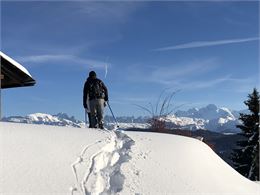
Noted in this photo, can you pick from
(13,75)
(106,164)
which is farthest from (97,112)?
(13,75)

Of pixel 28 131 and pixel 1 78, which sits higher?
pixel 1 78

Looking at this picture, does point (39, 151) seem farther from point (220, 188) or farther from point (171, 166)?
point (220, 188)

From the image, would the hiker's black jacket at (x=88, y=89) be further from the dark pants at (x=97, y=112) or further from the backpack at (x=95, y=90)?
the dark pants at (x=97, y=112)

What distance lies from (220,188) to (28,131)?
12.3 feet

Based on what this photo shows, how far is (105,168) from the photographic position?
7.95 m

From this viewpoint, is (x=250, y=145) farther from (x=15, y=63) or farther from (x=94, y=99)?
(x=94, y=99)

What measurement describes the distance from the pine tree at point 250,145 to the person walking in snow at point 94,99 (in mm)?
22401

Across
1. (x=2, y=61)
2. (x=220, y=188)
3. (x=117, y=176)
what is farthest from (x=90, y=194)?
(x=2, y=61)

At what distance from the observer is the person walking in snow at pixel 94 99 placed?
39.5ft

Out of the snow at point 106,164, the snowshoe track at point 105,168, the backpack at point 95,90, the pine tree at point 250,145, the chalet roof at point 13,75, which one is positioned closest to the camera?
the snow at point 106,164

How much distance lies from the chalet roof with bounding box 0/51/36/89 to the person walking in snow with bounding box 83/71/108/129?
356 centimetres

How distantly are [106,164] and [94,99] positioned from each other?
413cm

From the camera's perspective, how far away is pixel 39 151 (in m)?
7.68

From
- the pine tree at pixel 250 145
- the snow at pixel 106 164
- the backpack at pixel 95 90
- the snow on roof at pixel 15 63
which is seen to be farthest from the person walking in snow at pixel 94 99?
the pine tree at pixel 250 145
